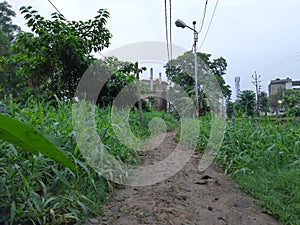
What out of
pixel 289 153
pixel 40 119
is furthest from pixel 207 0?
pixel 40 119

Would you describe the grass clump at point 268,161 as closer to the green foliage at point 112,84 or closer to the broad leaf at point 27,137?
the broad leaf at point 27,137

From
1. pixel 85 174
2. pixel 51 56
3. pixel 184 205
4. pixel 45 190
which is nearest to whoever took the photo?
pixel 45 190

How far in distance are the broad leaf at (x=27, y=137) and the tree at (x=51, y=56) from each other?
3924mm

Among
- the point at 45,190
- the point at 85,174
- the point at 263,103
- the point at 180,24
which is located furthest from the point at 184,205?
the point at 263,103

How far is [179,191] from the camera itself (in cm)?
172

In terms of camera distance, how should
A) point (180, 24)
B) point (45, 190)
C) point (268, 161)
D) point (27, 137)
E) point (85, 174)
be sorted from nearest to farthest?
point (27, 137) < point (45, 190) < point (85, 174) < point (268, 161) < point (180, 24)

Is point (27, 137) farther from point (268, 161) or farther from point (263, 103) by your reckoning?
point (263, 103)

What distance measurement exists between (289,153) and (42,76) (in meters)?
3.93

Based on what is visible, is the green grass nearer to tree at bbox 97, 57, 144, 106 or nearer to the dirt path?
the dirt path

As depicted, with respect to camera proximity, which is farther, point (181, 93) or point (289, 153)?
point (181, 93)

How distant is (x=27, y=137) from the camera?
266 millimetres

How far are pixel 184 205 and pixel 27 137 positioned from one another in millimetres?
1365

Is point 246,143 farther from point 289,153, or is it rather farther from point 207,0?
point 207,0

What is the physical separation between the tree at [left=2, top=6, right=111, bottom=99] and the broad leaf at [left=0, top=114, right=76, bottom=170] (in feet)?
12.9
